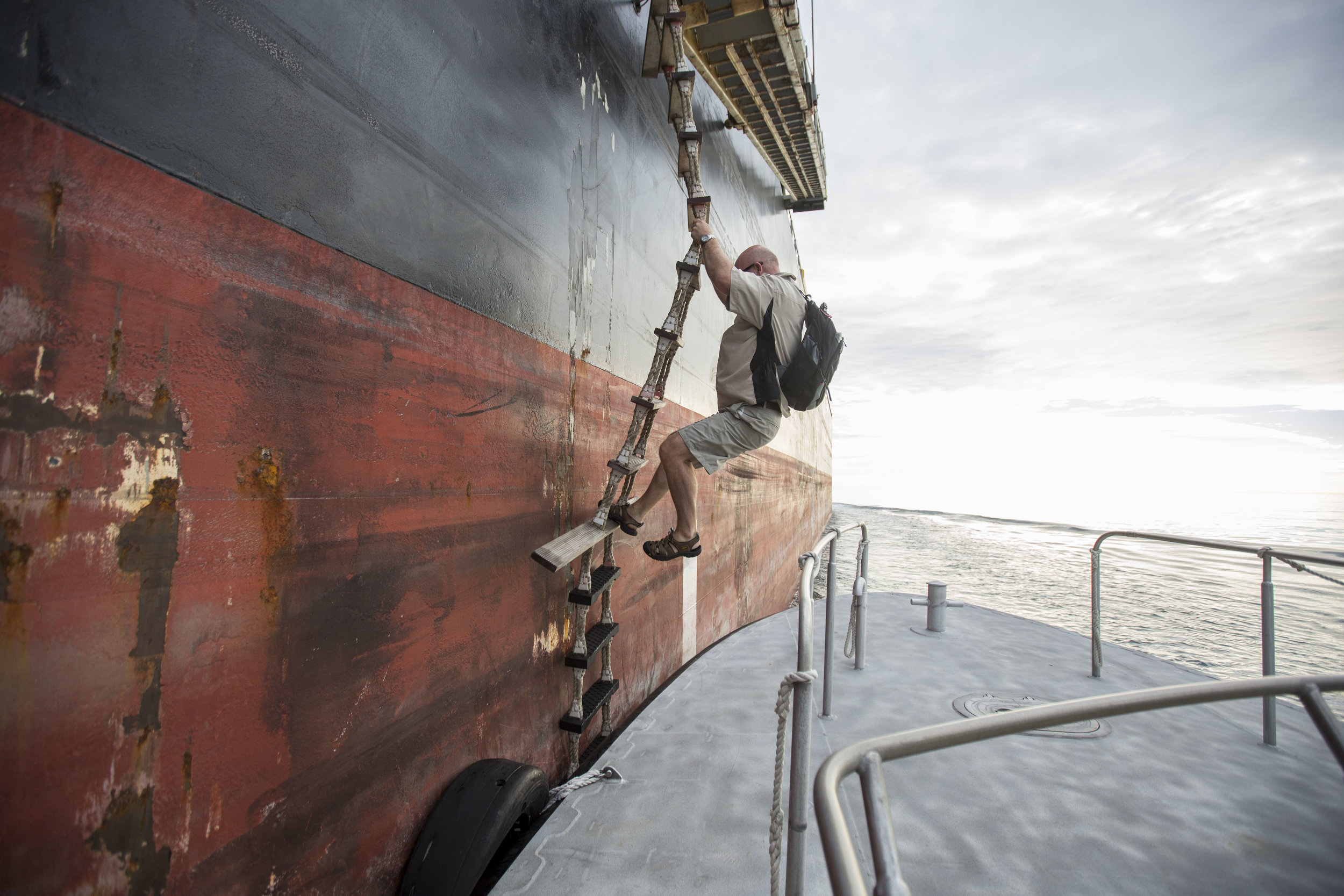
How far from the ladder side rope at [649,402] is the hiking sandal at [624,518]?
2.4 inches

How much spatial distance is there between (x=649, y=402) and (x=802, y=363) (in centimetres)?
79

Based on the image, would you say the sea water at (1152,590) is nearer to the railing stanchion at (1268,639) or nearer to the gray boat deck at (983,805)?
the railing stanchion at (1268,639)

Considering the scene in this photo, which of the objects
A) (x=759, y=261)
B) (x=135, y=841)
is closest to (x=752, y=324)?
(x=759, y=261)

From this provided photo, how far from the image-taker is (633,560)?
376 cm

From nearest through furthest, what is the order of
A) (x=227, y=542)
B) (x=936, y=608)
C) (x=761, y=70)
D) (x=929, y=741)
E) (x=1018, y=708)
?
(x=929, y=741) < (x=227, y=542) < (x=1018, y=708) < (x=936, y=608) < (x=761, y=70)

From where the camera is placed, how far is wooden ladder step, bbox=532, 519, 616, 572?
7.45 ft

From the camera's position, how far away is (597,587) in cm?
289

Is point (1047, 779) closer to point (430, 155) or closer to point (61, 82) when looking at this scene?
point (430, 155)

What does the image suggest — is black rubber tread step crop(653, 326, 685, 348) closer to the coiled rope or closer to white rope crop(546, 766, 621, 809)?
the coiled rope

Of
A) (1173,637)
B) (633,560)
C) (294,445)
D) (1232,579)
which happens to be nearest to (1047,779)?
(633,560)

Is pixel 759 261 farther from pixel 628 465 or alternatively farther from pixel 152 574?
pixel 152 574

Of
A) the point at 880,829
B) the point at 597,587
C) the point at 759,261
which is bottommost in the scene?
the point at 597,587

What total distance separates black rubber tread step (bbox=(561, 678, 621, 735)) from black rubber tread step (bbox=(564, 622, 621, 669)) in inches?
5.5

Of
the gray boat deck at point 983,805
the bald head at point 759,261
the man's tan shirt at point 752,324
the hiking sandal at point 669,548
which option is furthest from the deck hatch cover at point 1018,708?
the bald head at point 759,261
